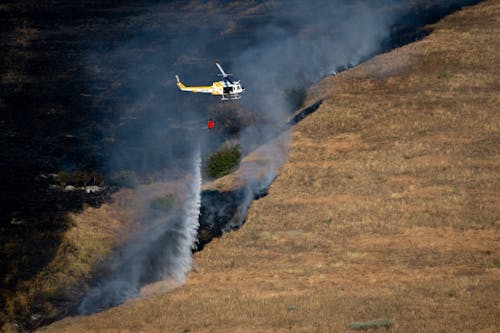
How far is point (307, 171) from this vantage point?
59.7m

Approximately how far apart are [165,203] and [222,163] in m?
6.40

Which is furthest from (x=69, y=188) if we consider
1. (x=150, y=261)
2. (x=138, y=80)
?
(x=138, y=80)

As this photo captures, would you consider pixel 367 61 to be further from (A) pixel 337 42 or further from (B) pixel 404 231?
(B) pixel 404 231

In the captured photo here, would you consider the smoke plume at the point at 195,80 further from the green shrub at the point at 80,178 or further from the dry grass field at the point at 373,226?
the dry grass field at the point at 373,226

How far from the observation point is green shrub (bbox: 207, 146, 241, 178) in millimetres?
60719

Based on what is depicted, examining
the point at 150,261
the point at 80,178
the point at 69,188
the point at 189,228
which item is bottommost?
the point at 69,188

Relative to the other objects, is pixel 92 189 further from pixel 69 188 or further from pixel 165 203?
pixel 165 203

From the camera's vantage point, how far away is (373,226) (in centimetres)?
5019

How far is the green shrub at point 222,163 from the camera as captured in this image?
6072 cm

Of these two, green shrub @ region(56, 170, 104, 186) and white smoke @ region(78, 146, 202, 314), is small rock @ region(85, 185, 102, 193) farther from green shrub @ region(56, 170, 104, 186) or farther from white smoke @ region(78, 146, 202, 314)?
white smoke @ region(78, 146, 202, 314)

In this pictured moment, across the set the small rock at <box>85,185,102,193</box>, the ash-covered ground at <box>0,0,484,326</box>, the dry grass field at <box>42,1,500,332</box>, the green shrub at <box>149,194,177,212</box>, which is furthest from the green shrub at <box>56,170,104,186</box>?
the dry grass field at <box>42,1,500,332</box>

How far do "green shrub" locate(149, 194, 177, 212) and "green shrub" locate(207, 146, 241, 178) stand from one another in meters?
4.65

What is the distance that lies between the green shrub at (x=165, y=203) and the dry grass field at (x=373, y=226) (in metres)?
6.23

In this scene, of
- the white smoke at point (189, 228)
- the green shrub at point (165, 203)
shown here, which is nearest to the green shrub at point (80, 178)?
the green shrub at point (165, 203)
